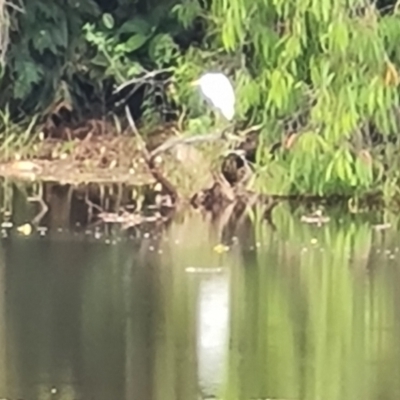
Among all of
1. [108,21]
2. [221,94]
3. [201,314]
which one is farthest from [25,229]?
[108,21]

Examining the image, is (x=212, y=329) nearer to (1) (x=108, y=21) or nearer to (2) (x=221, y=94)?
(2) (x=221, y=94)

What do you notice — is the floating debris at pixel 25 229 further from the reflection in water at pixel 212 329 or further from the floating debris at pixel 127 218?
the reflection in water at pixel 212 329

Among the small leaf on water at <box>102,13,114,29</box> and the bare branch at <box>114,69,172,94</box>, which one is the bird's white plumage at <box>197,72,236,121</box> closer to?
the bare branch at <box>114,69,172,94</box>

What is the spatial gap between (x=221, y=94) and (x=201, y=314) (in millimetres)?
5151

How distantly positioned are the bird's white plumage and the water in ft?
6.27

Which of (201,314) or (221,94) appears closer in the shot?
(201,314)

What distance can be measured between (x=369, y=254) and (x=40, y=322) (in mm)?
2999

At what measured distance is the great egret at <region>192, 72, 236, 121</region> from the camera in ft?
45.2

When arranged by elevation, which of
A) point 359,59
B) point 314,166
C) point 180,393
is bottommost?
point 180,393

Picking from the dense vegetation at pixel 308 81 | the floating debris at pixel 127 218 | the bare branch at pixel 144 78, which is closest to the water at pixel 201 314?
the floating debris at pixel 127 218

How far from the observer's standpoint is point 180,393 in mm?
7227

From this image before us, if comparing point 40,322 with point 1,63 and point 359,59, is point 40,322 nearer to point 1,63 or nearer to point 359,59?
point 359,59

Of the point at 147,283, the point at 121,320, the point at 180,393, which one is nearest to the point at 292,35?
the point at 147,283

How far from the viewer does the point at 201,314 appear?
881 cm
